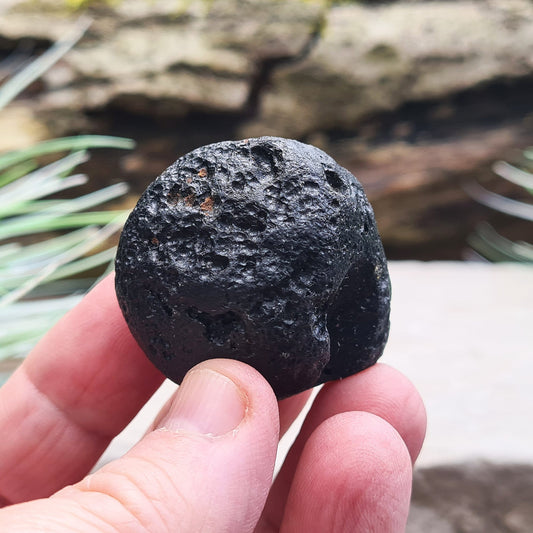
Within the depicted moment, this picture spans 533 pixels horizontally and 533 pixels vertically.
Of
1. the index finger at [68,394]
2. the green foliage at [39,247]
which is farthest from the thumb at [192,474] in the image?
the green foliage at [39,247]

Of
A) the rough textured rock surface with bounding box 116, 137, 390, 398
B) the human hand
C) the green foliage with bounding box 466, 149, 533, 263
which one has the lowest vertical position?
the green foliage with bounding box 466, 149, 533, 263

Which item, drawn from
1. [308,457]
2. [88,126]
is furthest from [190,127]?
[308,457]

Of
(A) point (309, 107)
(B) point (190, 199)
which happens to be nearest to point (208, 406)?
(B) point (190, 199)

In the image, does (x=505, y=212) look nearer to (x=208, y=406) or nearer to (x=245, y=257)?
(x=245, y=257)

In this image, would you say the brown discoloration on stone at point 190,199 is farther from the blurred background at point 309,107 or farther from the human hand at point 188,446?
the blurred background at point 309,107

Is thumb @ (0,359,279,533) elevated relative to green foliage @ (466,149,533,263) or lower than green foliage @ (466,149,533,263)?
elevated

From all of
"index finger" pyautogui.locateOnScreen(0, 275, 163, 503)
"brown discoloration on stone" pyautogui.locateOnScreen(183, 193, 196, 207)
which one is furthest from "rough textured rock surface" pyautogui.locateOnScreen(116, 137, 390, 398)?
"index finger" pyautogui.locateOnScreen(0, 275, 163, 503)

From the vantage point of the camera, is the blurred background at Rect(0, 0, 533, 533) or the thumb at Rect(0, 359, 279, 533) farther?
the blurred background at Rect(0, 0, 533, 533)

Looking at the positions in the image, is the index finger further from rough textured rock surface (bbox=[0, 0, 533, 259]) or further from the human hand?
rough textured rock surface (bbox=[0, 0, 533, 259])
